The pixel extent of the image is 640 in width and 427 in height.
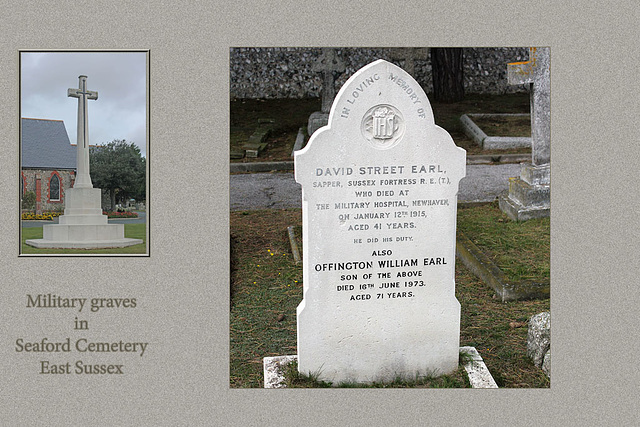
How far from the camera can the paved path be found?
32.3ft

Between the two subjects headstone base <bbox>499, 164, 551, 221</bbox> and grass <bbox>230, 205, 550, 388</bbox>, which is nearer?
grass <bbox>230, 205, 550, 388</bbox>

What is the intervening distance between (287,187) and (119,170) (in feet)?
14.5

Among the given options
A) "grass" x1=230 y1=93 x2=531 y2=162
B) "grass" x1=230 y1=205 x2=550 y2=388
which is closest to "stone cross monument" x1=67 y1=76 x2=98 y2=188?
"grass" x1=230 y1=205 x2=550 y2=388

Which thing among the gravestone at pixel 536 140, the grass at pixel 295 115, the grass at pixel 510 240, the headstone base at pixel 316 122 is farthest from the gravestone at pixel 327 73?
the gravestone at pixel 536 140

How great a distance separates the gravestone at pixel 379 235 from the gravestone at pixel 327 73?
28.3ft

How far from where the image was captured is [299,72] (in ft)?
59.2

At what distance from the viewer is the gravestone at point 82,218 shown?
6.26 m

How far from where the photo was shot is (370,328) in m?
4.74

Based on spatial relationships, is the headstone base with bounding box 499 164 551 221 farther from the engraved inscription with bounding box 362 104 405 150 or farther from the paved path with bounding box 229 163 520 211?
the engraved inscription with bounding box 362 104 405 150

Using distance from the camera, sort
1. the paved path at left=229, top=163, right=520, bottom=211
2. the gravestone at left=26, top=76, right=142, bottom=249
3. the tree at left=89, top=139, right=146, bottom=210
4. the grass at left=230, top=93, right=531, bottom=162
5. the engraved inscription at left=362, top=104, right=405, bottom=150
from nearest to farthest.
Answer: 1. the engraved inscription at left=362, top=104, right=405, bottom=150
2. the tree at left=89, top=139, right=146, bottom=210
3. the gravestone at left=26, top=76, right=142, bottom=249
4. the paved path at left=229, top=163, right=520, bottom=211
5. the grass at left=230, top=93, right=531, bottom=162

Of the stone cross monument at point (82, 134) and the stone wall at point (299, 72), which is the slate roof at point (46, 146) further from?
the stone wall at point (299, 72)

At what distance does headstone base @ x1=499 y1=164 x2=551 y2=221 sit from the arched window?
6002 mm

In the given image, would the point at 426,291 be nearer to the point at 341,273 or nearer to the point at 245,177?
the point at 341,273

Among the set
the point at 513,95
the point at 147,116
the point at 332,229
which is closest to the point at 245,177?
the point at 147,116
